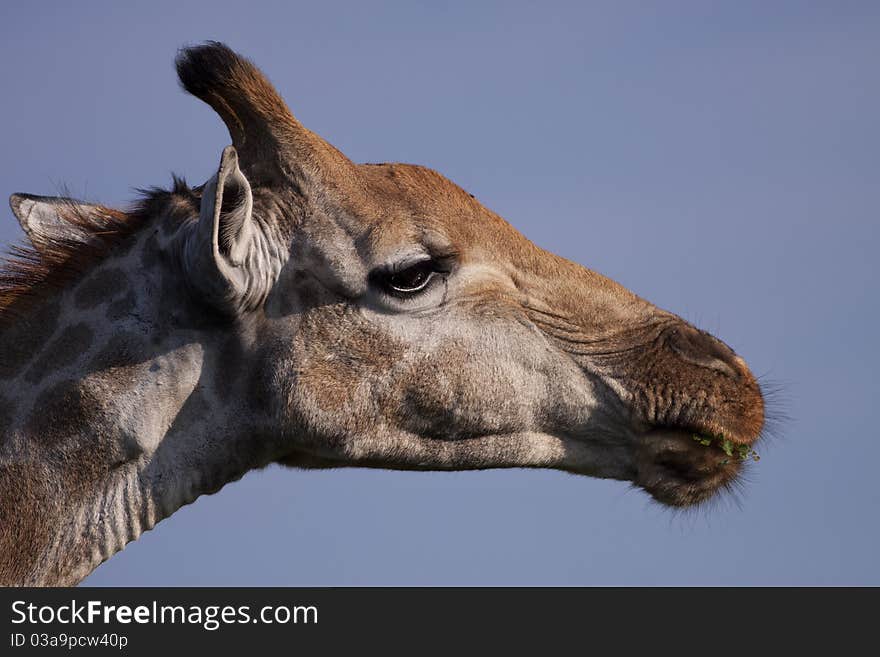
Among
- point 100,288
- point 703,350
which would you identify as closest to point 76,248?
point 100,288

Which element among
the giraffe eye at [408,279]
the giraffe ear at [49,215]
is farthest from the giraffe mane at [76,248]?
the giraffe eye at [408,279]

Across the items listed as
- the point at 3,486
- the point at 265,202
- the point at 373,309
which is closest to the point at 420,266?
the point at 373,309

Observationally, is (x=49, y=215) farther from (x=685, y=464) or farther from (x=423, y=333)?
(x=685, y=464)

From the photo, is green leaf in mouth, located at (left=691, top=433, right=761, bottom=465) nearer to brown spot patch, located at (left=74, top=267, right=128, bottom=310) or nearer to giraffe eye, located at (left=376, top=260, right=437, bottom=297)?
giraffe eye, located at (left=376, top=260, right=437, bottom=297)

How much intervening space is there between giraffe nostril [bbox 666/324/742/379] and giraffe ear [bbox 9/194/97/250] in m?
4.52

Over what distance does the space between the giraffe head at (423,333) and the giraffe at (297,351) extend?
0.05 feet

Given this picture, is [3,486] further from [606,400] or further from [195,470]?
[606,400]

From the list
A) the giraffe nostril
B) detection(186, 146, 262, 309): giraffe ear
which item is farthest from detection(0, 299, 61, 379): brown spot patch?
the giraffe nostril

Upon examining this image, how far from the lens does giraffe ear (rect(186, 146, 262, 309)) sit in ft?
28.1

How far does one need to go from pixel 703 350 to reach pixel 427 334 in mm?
2230

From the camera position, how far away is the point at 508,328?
978 centimetres

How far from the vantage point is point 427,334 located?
31.1 ft

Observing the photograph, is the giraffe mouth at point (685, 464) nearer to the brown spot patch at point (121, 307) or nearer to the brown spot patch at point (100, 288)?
the brown spot patch at point (121, 307)

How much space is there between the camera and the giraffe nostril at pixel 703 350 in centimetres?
996
